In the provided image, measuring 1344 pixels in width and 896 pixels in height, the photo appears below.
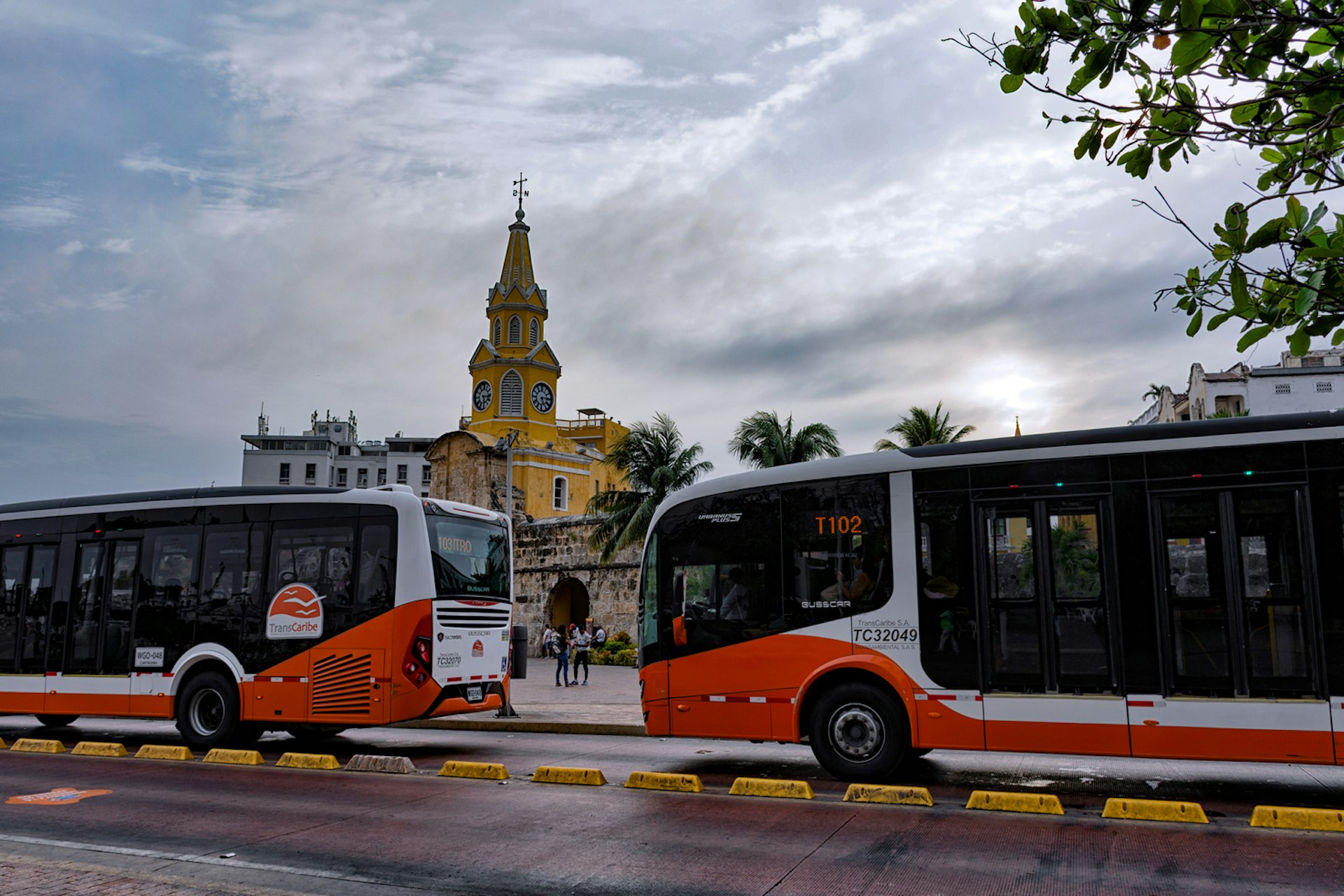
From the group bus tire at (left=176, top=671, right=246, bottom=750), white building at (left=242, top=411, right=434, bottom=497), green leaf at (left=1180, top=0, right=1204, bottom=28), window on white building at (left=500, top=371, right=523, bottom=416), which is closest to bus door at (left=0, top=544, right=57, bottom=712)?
bus tire at (left=176, top=671, right=246, bottom=750)

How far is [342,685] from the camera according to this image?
1194 cm

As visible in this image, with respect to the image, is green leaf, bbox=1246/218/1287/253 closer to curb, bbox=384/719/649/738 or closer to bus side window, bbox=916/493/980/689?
bus side window, bbox=916/493/980/689

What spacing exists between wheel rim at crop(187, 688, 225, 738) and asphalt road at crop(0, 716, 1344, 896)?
1.70 metres

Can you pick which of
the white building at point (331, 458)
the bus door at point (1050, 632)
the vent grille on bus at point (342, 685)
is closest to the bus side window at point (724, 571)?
the bus door at point (1050, 632)

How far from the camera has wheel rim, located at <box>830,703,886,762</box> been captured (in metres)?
9.43

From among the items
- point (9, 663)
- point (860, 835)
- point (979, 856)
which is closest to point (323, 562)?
point (9, 663)

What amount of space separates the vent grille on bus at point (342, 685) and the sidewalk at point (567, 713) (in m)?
2.60

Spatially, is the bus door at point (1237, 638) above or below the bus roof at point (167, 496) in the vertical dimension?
below

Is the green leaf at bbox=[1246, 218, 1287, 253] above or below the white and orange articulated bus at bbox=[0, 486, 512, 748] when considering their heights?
above

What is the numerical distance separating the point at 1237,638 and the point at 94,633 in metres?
14.1

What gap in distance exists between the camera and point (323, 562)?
1239 cm

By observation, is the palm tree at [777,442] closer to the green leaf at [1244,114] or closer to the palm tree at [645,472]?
the palm tree at [645,472]

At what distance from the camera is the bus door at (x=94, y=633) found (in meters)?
13.6

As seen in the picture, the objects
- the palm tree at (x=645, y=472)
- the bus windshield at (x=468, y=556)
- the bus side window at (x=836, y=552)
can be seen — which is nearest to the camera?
the bus side window at (x=836, y=552)
